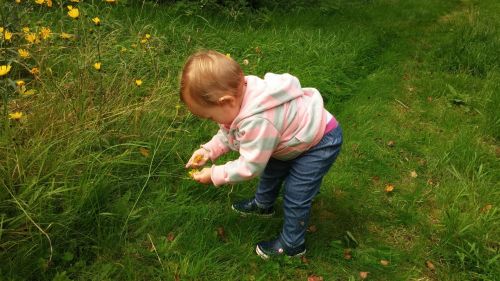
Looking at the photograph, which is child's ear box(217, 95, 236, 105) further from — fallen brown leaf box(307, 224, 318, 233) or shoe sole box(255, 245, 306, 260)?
fallen brown leaf box(307, 224, 318, 233)

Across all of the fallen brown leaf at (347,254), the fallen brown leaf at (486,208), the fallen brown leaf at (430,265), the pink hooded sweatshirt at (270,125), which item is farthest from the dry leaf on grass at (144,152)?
the fallen brown leaf at (486,208)

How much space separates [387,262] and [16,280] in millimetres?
1750

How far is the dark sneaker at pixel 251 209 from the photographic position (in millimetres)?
2602

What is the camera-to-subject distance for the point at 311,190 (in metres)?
2.21

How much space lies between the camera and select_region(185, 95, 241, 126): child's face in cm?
192

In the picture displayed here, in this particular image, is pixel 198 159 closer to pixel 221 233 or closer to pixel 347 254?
pixel 221 233

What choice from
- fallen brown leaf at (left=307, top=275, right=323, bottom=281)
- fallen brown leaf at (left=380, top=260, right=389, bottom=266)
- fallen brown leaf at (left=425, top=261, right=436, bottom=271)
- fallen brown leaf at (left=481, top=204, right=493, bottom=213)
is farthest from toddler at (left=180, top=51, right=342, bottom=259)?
fallen brown leaf at (left=481, top=204, right=493, bottom=213)

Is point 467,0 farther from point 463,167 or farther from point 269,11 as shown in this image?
point 463,167

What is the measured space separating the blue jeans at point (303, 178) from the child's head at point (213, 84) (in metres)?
0.45

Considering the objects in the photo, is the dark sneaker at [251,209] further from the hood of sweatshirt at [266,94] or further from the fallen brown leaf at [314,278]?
the hood of sweatshirt at [266,94]

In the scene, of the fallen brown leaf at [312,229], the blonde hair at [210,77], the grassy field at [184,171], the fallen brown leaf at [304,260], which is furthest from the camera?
the fallen brown leaf at [312,229]

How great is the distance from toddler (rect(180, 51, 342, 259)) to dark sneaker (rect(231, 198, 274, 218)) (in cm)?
25

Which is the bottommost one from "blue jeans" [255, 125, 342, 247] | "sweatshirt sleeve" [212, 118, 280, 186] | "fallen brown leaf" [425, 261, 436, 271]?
"fallen brown leaf" [425, 261, 436, 271]

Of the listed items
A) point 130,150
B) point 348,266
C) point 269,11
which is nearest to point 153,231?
point 130,150
